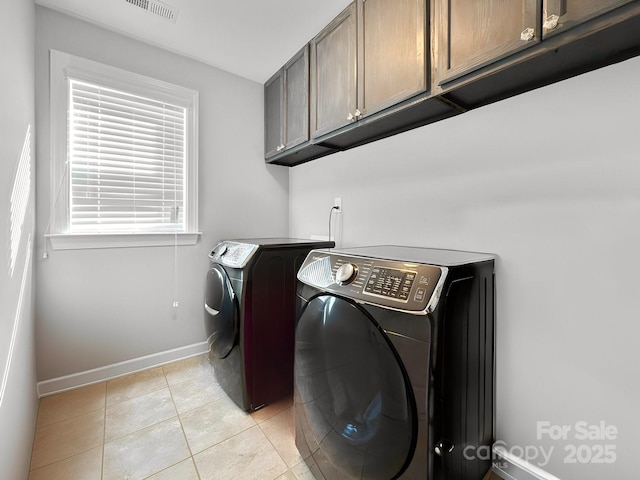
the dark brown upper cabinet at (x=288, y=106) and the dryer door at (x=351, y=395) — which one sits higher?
the dark brown upper cabinet at (x=288, y=106)

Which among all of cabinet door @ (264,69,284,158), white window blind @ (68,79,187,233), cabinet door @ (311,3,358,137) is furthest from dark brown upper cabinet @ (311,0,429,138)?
white window blind @ (68,79,187,233)

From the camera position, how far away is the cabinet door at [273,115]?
2261mm

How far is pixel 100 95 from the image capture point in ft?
6.13

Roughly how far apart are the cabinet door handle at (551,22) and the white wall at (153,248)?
2.11 meters

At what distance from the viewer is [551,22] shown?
0.85 meters

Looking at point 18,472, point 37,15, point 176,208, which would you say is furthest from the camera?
point 176,208

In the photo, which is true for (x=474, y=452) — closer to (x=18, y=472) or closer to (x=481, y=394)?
(x=481, y=394)

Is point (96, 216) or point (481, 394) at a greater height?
point (96, 216)

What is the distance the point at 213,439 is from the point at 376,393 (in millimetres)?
1050

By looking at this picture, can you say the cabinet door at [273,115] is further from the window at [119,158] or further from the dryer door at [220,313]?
the dryer door at [220,313]

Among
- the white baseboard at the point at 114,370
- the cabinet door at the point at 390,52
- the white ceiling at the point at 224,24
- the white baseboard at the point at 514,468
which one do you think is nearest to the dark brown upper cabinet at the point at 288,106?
the white ceiling at the point at 224,24

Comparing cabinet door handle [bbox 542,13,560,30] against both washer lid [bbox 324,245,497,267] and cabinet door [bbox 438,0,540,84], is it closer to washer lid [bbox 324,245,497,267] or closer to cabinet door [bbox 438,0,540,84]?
cabinet door [bbox 438,0,540,84]

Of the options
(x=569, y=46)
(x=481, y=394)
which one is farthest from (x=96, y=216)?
(x=569, y=46)

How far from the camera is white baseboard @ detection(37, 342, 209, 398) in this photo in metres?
1.77
